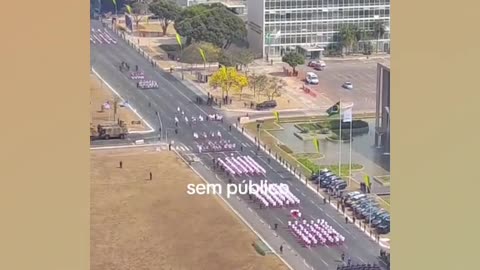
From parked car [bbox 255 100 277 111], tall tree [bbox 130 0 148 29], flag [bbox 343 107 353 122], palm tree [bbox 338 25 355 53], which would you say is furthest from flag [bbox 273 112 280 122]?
tall tree [bbox 130 0 148 29]

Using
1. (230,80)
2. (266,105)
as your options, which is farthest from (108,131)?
(266,105)

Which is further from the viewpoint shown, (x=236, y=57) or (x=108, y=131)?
(x=236, y=57)

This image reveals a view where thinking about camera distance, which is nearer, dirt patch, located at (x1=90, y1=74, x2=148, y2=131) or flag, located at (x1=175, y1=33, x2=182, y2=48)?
dirt patch, located at (x1=90, y1=74, x2=148, y2=131)

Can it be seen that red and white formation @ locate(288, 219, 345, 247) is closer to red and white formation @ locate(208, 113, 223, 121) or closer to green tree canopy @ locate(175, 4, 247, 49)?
red and white formation @ locate(208, 113, 223, 121)

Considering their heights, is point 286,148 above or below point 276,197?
above

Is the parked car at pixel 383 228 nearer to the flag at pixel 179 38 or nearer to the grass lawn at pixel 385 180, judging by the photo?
the grass lawn at pixel 385 180

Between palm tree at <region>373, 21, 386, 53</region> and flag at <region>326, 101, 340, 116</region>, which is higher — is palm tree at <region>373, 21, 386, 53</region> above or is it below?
above

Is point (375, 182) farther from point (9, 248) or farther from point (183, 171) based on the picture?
point (9, 248)

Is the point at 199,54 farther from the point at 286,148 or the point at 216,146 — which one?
the point at 286,148
